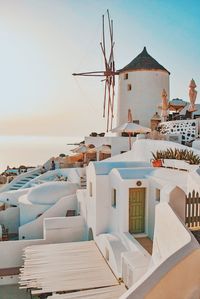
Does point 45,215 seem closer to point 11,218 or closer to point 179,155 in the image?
point 11,218

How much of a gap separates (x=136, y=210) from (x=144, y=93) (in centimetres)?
1876

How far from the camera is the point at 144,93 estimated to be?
29.5 metres

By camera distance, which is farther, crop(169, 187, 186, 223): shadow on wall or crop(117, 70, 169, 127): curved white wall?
crop(117, 70, 169, 127): curved white wall

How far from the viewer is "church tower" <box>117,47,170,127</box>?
29375 millimetres

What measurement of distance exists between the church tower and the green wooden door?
18.0m

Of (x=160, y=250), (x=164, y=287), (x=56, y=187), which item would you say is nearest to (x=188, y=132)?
(x=56, y=187)

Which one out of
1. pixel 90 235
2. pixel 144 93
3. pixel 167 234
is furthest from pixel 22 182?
pixel 167 234

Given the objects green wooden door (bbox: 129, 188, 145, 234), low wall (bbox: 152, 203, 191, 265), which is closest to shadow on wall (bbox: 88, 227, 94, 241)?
green wooden door (bbox: 129, 188, 145, 234)

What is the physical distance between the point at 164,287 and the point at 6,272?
10.9 metres

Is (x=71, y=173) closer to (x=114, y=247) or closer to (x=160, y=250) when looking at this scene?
(x=114, y=247)

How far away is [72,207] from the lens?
18.5m

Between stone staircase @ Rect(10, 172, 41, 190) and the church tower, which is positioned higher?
the church tower

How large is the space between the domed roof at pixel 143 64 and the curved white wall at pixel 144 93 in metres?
0.38

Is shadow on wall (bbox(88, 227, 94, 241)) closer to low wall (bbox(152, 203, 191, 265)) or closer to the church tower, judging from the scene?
low wall (bbox(152, 203, 191, 265))
